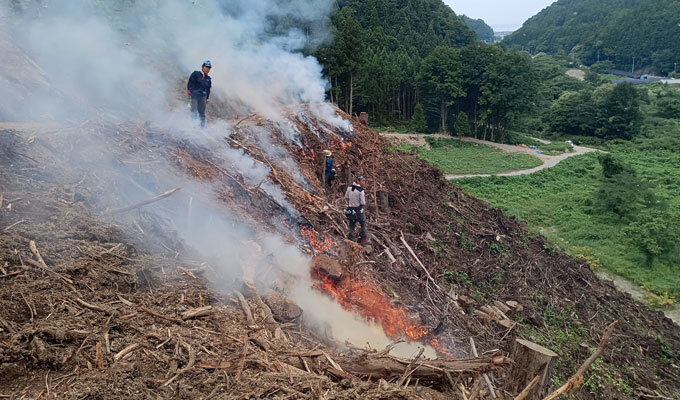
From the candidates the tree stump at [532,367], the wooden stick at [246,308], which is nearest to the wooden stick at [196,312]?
the wooden stick at [246,308]

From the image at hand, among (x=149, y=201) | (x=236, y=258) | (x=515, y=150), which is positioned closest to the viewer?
(x=236, y=258)

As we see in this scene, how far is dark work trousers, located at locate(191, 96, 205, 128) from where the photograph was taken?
35.7ft

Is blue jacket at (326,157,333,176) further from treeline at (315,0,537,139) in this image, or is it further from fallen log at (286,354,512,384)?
treeline at (315,0,537,139)

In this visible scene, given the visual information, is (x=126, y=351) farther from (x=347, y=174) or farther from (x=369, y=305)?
(x=347, y=174)

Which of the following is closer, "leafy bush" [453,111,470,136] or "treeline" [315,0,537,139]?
"treeline" [315,0,537,139]

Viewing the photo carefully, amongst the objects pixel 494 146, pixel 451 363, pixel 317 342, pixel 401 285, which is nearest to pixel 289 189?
pixel 401 285

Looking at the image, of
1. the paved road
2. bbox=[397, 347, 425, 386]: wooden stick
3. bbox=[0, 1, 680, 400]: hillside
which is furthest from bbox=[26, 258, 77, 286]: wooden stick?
the paved road

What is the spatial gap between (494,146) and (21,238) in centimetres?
3818

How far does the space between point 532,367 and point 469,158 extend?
31987mm

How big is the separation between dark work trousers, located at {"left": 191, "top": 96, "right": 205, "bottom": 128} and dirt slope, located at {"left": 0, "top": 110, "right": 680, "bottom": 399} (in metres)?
0.98

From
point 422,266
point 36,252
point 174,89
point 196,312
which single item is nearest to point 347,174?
point 422,266

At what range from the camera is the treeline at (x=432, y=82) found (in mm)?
34812

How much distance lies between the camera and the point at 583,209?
22625 millimetres

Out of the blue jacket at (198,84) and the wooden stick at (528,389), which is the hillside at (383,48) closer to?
the blue jacket at (198,84)
